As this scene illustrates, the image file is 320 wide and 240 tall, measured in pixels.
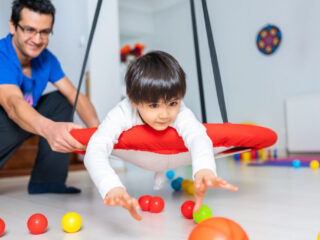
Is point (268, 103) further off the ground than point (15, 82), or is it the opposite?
point (15, 82)

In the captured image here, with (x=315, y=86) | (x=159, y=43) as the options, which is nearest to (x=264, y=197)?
(x=315, y=86)

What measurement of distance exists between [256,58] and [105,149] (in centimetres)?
382

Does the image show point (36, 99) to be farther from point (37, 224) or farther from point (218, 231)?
point (218, 231)

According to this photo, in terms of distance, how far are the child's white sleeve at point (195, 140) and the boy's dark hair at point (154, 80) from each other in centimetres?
11

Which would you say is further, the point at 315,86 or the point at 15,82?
the point at 315,86

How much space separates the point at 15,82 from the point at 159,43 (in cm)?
464

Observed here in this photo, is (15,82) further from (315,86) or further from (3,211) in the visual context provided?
(315,86)

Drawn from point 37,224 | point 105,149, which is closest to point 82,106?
point 105,149

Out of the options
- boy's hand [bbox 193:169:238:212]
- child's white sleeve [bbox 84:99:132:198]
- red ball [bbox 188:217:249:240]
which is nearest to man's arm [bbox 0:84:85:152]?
child's white sleeve [bbox 84:99:132:198]

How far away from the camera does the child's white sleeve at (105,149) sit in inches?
35.3

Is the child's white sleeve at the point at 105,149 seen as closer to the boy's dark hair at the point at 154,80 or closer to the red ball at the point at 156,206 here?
the boy's dark hair at the point at 154,80

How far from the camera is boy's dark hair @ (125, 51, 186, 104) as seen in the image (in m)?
1.04

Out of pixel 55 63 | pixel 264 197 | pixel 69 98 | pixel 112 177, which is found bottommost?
pixel 264 197

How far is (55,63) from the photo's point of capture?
5.97 feet
